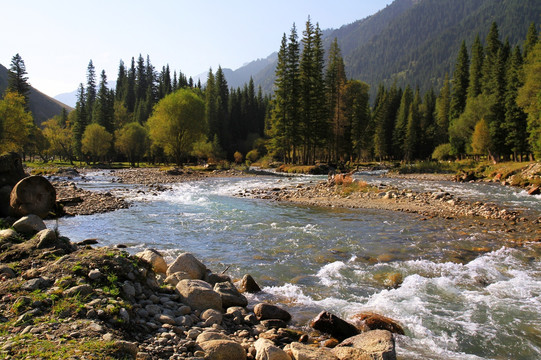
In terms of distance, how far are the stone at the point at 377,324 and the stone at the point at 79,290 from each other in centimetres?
449

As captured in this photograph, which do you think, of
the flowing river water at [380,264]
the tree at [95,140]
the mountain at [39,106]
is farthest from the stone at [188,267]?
the mountain at [39,106]

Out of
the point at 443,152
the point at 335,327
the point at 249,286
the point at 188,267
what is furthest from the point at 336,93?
the point at 335,327

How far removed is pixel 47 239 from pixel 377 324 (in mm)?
6892

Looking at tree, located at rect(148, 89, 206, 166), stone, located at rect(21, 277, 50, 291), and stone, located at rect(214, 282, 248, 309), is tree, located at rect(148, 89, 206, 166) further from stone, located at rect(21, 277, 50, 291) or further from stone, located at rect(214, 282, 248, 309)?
stone, located at rect(21, 277, 50, 291)

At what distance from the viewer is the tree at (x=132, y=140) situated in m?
76.1

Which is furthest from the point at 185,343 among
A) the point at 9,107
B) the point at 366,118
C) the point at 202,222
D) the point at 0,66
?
the point at 0,66

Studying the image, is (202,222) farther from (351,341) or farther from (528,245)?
(528,245)

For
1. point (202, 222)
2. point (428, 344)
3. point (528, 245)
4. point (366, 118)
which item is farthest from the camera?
point (366, 118)

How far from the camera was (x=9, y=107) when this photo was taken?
45.4 metres

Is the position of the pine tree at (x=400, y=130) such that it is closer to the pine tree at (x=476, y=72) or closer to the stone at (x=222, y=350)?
the pine tree at (x=476, y=72)

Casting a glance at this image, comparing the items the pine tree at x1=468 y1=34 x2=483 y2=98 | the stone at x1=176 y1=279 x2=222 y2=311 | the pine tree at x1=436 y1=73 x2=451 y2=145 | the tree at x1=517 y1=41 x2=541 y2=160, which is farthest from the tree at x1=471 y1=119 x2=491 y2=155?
the stone at x1=176 y1=279 x2=222 y2=311

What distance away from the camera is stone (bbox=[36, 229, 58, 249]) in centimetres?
705

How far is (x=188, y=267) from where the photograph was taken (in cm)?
735

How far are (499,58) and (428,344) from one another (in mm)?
63587
